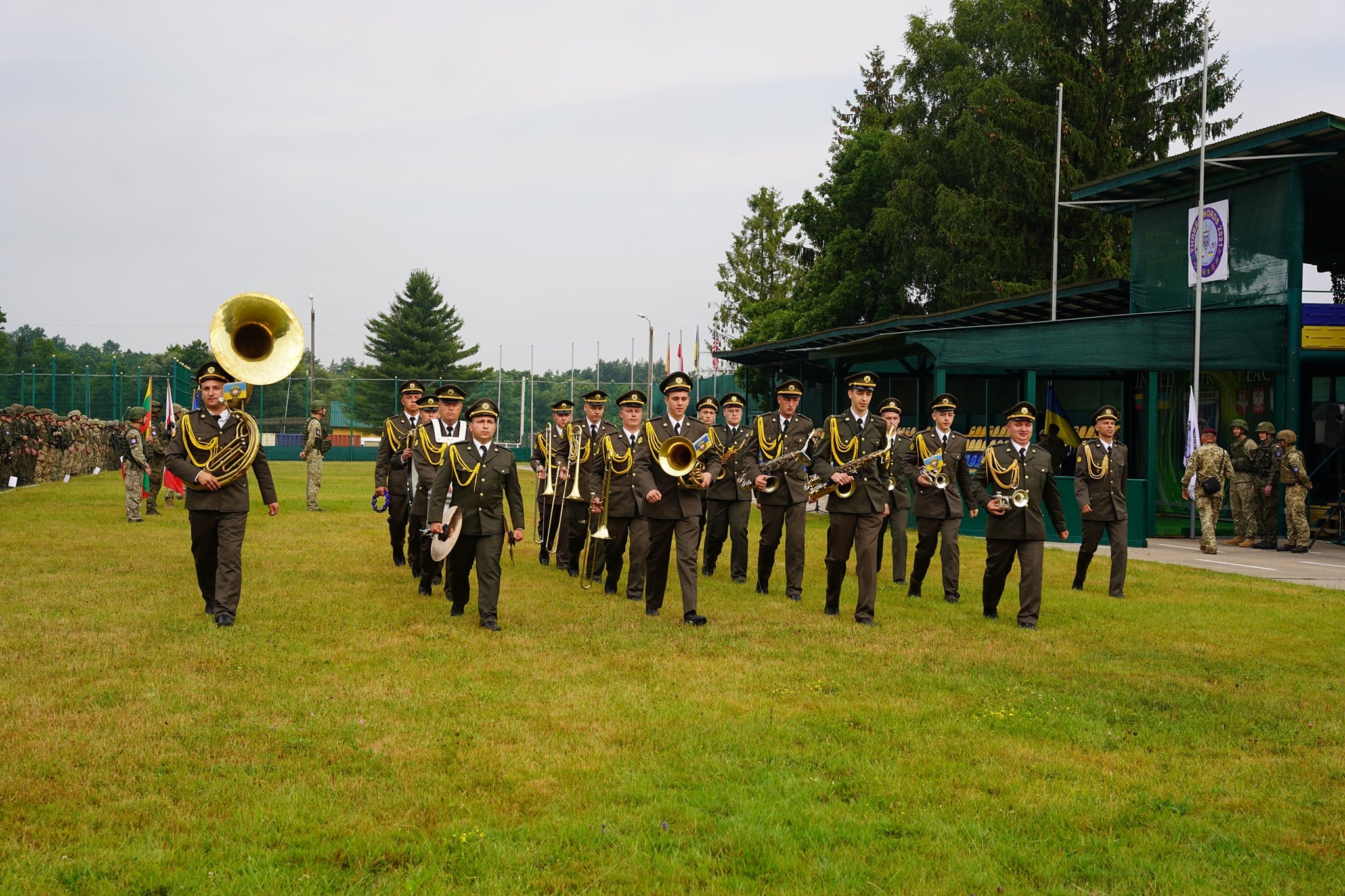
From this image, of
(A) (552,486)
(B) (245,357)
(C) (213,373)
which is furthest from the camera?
(A) (552,486)

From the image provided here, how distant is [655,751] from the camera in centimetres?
602

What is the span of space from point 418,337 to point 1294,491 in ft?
244

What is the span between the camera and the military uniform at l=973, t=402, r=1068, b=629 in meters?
10.3

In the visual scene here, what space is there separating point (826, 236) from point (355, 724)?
42344mm

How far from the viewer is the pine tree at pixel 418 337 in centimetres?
8412

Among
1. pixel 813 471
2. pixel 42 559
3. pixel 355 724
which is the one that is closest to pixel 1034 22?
pixel 813 471

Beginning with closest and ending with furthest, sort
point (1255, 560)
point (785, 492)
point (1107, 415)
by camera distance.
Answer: point (785, 492), point (1107, 415), point (1255, 560)

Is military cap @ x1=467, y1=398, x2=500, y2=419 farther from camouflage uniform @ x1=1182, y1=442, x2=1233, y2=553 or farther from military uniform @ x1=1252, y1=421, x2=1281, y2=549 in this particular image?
military uniform @ x1=1252, y1=421, x2=1281, y2=549

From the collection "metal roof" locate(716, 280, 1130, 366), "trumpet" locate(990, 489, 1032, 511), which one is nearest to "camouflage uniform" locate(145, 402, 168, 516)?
"metal roof" locate(716, 280, 1130, 366)

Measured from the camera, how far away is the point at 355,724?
636cm

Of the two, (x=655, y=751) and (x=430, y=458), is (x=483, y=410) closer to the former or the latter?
(x=430, y=458)

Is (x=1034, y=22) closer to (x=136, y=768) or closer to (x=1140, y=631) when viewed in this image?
(x=1140, y=631)

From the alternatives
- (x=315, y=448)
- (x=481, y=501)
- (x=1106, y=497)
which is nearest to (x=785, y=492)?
(x=1106, y=497)

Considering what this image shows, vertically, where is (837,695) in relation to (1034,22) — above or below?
below
